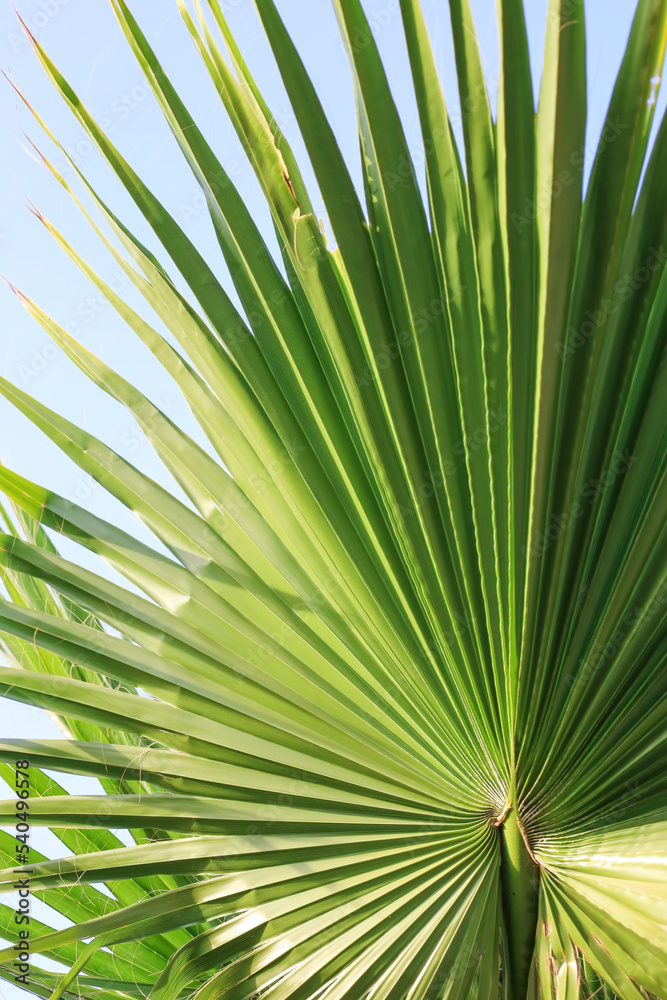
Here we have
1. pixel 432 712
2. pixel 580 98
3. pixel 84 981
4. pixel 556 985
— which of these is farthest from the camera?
pixel 84 981

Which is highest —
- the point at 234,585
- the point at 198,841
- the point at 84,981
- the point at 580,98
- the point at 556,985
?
the point at 580,98

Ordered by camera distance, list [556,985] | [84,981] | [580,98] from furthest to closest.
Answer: [84,981] < [556,985] < [580,98]

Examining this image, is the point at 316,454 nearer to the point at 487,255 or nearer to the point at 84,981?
the point at 487,255

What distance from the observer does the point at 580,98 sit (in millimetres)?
789

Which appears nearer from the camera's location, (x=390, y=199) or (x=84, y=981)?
(x=390, y=199)

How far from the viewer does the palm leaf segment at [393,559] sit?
2.91 feet

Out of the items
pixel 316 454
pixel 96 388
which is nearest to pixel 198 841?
pixel 316 454

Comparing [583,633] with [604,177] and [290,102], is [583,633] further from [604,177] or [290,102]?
[290,102]

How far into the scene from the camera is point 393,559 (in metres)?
1.17

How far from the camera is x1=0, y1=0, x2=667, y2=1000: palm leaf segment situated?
888 mm

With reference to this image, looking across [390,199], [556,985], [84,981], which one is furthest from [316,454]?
[84,981]

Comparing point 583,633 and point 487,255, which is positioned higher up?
point 487,255

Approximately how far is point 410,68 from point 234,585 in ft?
2.82

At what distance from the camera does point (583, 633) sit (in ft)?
3.43
